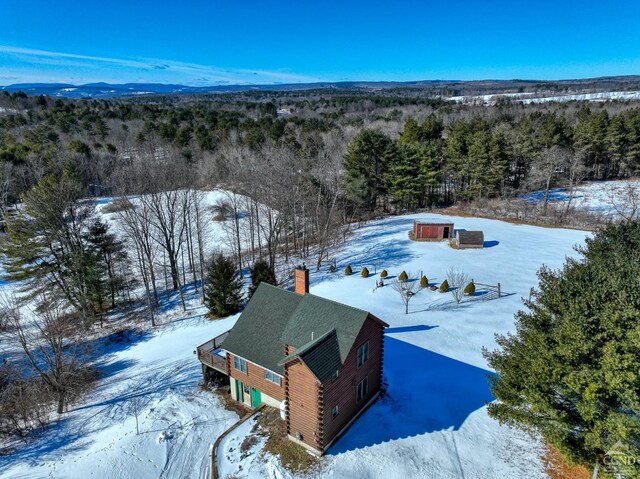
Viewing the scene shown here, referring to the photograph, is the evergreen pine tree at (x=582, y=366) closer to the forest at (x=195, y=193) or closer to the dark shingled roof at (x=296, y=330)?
the dark shingled roof at (x=296, y=330)

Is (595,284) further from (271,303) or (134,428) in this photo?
(134,428)

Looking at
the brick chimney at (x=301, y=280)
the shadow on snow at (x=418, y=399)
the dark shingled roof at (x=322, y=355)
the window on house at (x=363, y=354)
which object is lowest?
the shadow on snow at (x=418, y=399)

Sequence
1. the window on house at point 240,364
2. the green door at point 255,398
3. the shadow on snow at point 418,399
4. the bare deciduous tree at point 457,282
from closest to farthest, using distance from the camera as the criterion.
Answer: the shadow on snow at point 418,399 < the window on house at point 240,364 < the green door at point 255,398 < the bare deciduous tree at point 457,282

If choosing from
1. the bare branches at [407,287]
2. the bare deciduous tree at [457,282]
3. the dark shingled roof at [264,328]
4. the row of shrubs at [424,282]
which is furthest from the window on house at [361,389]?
the row of shrubs at [424,282]

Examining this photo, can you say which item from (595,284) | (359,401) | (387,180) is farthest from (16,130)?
(595,284)

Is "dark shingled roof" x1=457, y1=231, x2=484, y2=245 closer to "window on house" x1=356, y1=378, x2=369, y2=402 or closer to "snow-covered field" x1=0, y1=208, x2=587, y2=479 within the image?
"snow-covered field" x1=0, y1=208, x2=587, y2=479

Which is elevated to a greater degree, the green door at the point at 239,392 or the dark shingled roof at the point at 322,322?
the dark shingled roof at the point at 322,322
